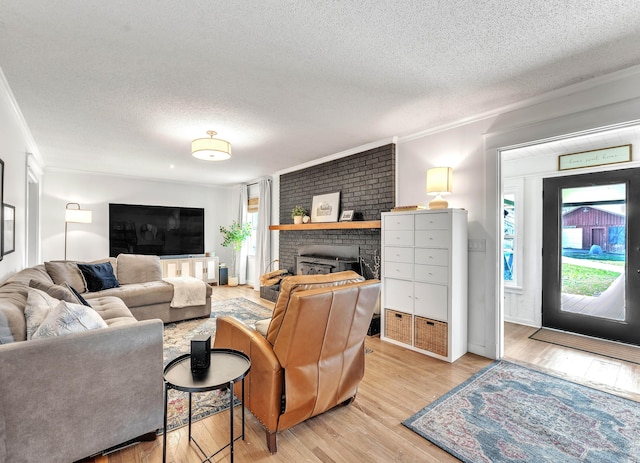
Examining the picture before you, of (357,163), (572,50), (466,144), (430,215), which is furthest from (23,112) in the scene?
(572,50)

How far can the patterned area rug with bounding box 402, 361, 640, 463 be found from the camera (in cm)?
180

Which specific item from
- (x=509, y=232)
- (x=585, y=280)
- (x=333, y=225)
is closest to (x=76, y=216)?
(x=333, y=225)

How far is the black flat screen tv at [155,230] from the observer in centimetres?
641

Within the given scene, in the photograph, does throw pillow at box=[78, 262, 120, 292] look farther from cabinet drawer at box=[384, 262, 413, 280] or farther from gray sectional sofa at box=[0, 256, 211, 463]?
cabinet drawer at box=[384, 262, 413, 280]

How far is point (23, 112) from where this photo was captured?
3176 mm

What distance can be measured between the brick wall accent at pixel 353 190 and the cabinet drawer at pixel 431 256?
0.87 meters

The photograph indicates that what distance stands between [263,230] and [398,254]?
361 cm

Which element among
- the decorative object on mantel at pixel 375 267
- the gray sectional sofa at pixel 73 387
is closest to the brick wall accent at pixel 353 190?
the decorative object on mantel at pixel 375 267

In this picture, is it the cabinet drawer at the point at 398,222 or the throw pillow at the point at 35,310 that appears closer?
the throw pillow at the point at 35,310

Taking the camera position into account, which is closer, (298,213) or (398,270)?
(398,270)

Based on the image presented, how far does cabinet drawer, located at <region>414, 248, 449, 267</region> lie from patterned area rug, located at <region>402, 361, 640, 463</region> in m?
1.08

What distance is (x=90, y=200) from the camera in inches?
245

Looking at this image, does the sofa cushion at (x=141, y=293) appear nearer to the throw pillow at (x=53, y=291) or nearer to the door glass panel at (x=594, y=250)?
the throw pillow at (x=53, y=291)

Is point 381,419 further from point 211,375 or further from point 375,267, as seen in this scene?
point 375,267
